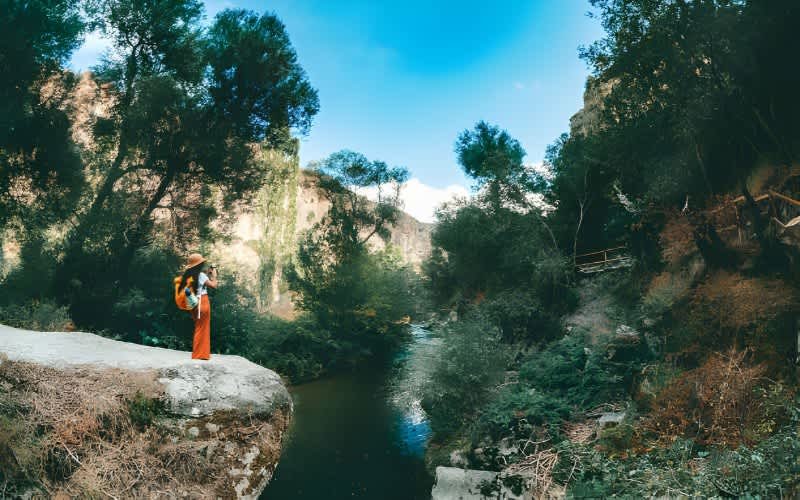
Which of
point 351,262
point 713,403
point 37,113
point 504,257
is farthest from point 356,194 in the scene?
point 713,403

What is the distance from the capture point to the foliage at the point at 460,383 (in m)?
12.2

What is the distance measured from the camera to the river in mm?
10438

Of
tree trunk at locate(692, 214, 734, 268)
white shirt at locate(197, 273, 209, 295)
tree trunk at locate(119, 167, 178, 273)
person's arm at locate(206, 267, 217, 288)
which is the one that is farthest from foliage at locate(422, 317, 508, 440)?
tree trunk at locate(119, 167, 178, 273)

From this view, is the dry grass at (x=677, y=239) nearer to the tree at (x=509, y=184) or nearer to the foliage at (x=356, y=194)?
the tree at (x=509, y=184)

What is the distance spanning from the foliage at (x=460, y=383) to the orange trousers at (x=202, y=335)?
7.81 m

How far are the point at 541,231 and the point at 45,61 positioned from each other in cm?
2113

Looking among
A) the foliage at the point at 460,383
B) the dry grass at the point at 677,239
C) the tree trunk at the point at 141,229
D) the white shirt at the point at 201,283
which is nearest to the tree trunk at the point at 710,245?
the dry grass at the point at 677,239

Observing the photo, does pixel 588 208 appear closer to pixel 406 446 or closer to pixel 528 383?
pixel 528 383

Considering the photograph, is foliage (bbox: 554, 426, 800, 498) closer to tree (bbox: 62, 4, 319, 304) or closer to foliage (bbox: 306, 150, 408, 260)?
tree (bbox: 62, 4, 319, 304)

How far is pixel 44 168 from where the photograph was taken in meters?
13.6

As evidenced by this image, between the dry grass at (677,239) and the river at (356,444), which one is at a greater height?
the dry grass at (677,239)

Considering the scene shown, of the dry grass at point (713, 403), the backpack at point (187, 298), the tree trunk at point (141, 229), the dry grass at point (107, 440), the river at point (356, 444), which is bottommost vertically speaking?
the river at point (356, 444)

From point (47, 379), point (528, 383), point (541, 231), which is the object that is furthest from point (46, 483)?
point (541, 231)

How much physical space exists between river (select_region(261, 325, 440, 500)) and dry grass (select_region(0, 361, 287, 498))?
261 inches
